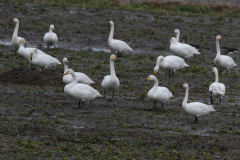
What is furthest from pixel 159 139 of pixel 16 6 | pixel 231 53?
pixel 16 6

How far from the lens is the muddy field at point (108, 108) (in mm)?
8898

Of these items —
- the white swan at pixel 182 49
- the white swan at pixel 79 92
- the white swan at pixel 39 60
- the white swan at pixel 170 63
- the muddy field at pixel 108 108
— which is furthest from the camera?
the white swan at pixel 182 49

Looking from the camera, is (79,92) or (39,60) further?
(39,60)

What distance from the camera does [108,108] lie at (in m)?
12.3

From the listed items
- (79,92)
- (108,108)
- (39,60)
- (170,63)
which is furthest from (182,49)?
(79,92)

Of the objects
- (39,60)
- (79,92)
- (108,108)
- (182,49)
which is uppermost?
(182,49)

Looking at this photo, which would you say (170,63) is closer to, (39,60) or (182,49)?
(182,49)

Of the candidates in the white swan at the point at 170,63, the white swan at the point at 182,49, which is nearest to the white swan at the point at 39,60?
the white swan at the point at 170,63

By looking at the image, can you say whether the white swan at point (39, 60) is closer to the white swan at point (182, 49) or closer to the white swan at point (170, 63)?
the white swan at point (170, 63)

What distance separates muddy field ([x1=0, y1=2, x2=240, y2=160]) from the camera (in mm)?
8898

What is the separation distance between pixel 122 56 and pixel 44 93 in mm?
8009

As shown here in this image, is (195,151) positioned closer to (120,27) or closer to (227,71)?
(227,71)

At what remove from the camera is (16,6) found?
28.9 m

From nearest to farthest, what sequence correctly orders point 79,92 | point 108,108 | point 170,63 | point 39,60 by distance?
A: 1. point 79,92
2. point 108,108
3. point 39,60
4. point 170,63
